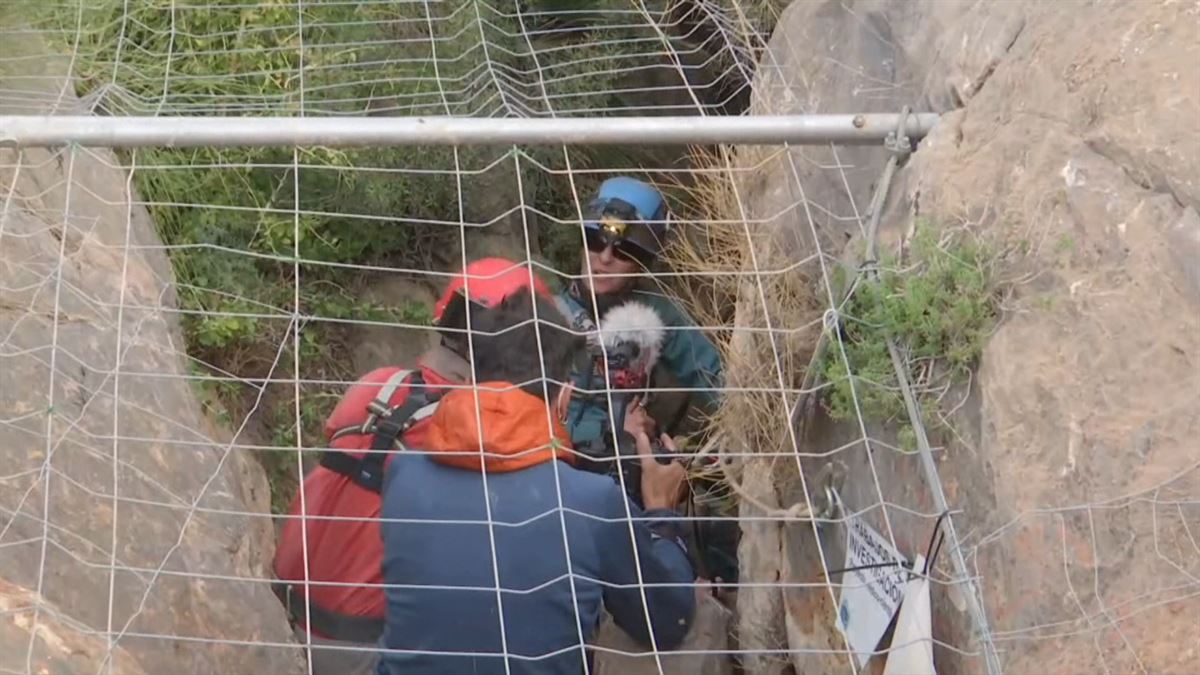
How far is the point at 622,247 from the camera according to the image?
3900 mm

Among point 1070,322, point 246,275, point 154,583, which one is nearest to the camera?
point 1070,322

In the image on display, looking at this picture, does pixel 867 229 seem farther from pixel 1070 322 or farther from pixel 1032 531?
pixel 1032 531

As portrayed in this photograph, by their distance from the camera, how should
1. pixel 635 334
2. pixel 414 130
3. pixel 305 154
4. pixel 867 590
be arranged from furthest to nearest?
1. pixel 305 154
2. pixel 635 334
3. pixel 414 130
4. pixel 867 590

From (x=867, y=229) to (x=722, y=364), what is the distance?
1031mm

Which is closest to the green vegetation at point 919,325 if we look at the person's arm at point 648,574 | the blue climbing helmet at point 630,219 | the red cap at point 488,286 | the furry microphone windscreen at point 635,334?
the person's arm at point 648,574

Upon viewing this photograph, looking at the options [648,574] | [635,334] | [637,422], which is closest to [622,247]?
[635,334]

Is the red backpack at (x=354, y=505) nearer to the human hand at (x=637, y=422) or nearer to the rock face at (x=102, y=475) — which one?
the rock face at (x=102, y=475)

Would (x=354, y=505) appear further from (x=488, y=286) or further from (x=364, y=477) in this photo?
(x=488, y=286)

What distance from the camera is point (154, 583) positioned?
8.77 ft

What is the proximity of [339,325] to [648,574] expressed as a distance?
7.01 feet

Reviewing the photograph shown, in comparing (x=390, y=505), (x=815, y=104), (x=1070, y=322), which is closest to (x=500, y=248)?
(x=815, y=104)

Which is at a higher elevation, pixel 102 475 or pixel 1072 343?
pixel 1072 343

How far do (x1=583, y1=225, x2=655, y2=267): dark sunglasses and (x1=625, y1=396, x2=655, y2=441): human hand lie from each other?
494 mm

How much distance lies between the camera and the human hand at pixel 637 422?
3.56 m
